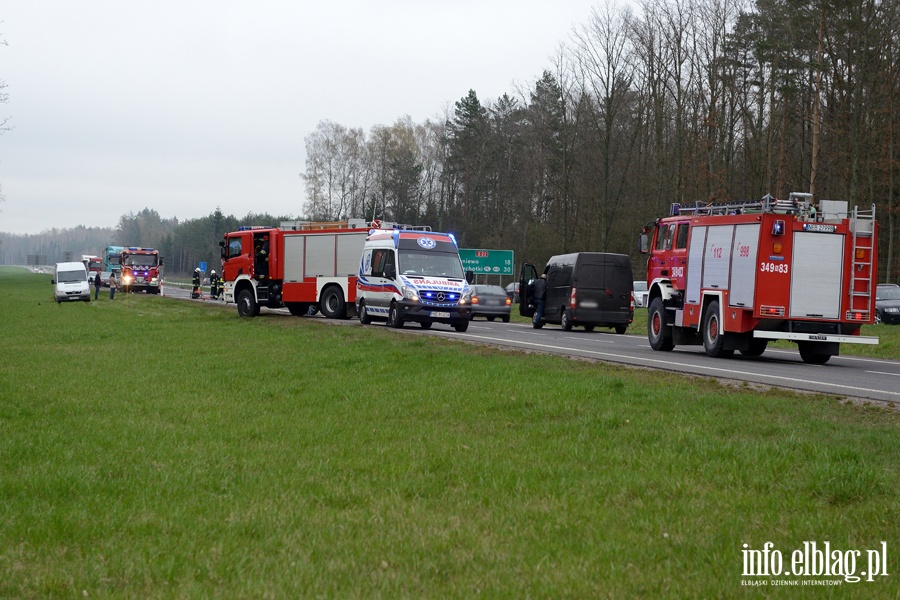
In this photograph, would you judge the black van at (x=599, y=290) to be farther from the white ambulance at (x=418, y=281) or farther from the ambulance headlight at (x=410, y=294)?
the ambulance headlight at (x=410, y=294)

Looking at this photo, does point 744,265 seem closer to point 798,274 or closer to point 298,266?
point 798,274

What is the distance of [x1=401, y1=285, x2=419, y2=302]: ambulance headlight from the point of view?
27.1 metres

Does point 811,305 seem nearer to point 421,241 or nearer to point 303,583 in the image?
point 421,241

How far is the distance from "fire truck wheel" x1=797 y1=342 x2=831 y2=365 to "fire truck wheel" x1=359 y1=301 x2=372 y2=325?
1321 centimetres

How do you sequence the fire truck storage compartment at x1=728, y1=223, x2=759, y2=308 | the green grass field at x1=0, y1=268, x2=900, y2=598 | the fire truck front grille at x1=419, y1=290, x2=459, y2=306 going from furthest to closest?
the fire truck front grille at x1=419, y1=290, x2=459, y2=306, the fire truck storage compartment at x1=728, y1=223, x2=759, y2=308, the green grass field at x1=0, y1=268, x2=900, y2=598

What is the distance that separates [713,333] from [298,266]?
57.5 feet

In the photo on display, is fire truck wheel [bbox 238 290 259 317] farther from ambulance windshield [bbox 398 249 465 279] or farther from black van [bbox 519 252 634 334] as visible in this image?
black van [bbox 519 252 634 334]

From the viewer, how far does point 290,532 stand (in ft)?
19.1

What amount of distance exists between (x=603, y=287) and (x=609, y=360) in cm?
1304

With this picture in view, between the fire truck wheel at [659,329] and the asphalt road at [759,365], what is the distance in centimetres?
24

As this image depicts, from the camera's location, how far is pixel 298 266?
3438cm

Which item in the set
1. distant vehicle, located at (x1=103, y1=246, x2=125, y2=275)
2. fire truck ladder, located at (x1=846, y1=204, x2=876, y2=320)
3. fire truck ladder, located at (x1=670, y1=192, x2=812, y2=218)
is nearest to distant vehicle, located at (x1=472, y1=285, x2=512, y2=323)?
fire truck ladder, located at (x1=670, y1=192, x2=812, y2=218)

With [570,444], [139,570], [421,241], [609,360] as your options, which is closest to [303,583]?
[139,570]

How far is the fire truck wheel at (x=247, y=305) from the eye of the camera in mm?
34750
